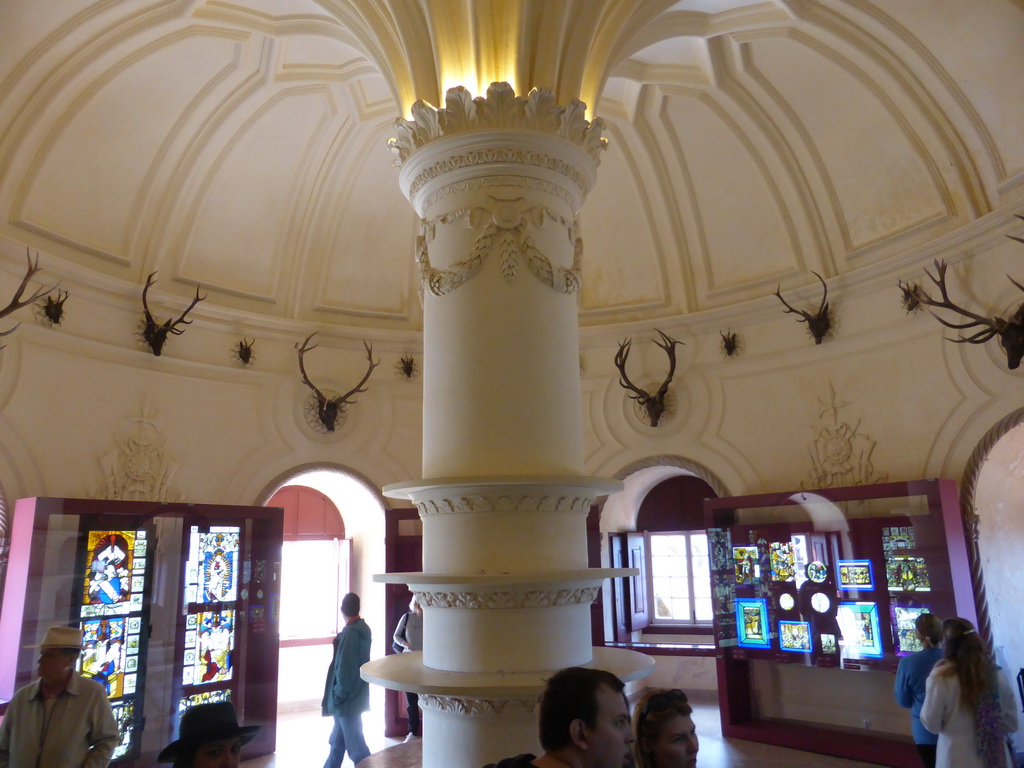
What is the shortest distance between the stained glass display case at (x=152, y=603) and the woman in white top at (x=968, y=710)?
6222mm

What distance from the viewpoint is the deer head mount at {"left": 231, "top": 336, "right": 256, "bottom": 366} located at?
28.0ft

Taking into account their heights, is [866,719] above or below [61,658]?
below

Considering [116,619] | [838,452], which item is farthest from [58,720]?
[838,452]

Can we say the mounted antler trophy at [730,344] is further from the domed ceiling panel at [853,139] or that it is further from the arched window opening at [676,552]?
the arched window opening at [676,552]

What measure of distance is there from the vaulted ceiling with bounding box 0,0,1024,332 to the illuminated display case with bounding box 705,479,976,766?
242 cm

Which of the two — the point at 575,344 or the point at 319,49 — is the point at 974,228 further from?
the point at 319,49

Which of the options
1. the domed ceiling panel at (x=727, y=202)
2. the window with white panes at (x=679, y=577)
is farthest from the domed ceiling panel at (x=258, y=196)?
the window with white panes at (x=679, y=577)

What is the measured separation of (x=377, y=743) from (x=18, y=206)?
639 cm

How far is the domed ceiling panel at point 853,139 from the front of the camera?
7.39 metres

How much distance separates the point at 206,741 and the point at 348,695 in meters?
3.68

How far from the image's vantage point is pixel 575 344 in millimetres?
3877

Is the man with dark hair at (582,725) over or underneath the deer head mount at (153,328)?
underneath

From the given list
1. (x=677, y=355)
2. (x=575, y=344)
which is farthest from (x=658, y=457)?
(x=575, y=344)

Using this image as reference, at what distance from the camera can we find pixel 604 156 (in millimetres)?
9141
